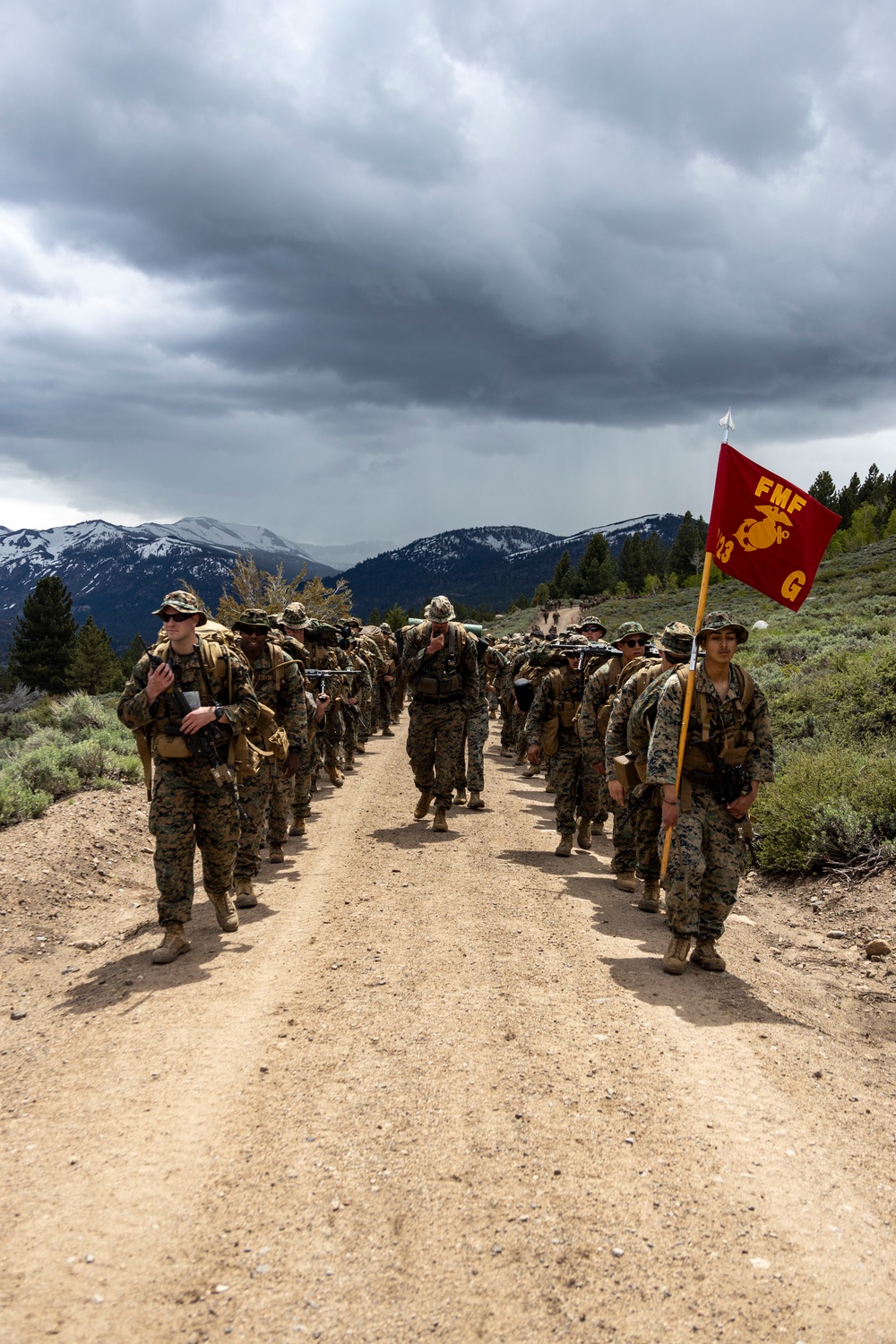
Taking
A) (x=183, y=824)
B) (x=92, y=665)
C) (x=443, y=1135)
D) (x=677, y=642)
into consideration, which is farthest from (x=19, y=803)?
(x=92, y=665)

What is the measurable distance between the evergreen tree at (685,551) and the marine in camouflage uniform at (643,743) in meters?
105

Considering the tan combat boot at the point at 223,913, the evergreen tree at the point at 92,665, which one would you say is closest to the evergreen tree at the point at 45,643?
the evergreen tree at the point at 92,665

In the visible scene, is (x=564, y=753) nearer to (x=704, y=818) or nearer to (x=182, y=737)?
(x=704, y=818)

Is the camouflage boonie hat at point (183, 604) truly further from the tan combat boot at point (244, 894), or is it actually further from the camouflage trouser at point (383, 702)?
the camouflage trouser at point (383, 702)

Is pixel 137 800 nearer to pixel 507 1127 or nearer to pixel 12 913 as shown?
pixel 12 913

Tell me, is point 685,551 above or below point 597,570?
above

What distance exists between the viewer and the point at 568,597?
108 m

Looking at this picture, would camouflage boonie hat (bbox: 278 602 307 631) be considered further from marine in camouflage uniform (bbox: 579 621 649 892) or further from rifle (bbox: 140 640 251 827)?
rifle (bbox: 140 640 251 827)

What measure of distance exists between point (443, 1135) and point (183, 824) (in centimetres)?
307

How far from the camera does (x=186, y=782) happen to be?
5805mm

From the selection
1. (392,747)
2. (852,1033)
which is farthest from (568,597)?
(852,1033)

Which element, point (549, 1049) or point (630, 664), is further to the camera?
point (630, 664)

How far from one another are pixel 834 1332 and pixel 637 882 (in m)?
5.26

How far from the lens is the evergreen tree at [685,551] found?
10850 centimetres
